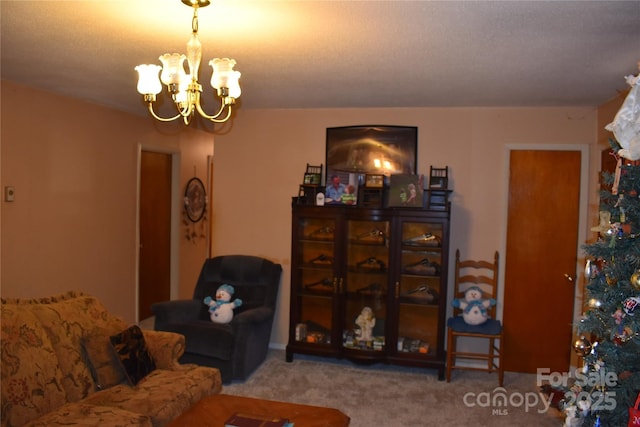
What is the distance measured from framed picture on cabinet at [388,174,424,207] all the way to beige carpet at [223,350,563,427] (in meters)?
1.50

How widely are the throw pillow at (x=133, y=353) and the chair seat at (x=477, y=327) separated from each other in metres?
2.43

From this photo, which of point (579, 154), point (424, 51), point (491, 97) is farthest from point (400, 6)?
point (579, 154)

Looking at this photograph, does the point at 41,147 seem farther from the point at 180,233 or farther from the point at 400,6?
the point at 400,6

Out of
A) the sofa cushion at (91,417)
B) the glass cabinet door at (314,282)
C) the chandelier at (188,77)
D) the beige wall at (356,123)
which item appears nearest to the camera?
the chandelier at (188,77)

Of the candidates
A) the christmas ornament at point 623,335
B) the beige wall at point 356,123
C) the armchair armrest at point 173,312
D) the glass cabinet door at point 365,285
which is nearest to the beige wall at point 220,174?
the beige wall at point 356,123

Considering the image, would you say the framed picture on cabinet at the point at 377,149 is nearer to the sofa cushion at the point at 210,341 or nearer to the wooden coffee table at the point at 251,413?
the sofa cushion at the point at 210,341

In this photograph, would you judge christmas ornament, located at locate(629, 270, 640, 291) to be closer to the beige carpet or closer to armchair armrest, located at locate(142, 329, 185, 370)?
the beige carpet

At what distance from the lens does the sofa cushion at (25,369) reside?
2.46 meters

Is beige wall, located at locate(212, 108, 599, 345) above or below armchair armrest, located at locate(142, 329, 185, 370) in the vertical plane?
above

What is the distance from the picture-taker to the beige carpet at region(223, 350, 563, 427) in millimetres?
3568

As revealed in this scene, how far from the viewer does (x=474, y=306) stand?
426 cm

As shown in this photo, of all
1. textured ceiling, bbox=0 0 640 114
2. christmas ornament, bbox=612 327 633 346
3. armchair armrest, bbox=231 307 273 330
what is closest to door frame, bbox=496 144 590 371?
textured ceiling, bbox=0 0 640 114

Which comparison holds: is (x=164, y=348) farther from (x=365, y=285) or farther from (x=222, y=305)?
(x=365, y=285)

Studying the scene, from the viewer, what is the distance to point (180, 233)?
6.30 m
